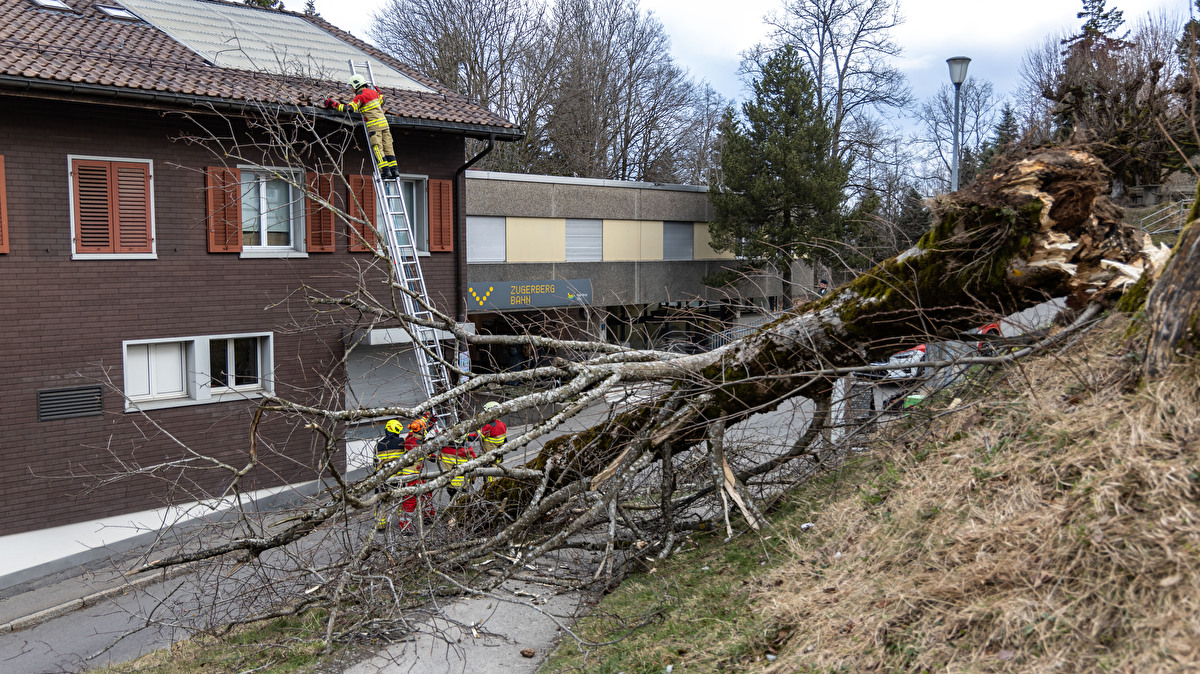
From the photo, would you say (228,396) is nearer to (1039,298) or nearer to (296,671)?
(296,671)

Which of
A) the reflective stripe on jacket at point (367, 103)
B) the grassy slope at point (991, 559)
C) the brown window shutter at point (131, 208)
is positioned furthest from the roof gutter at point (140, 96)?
the grassy slope at point (991, 559)

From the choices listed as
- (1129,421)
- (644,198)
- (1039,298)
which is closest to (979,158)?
(644,198)

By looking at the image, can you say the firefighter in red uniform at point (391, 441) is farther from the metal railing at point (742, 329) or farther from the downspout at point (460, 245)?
the downspout at point (460, 245)

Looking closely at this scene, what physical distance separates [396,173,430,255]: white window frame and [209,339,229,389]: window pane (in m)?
3.75

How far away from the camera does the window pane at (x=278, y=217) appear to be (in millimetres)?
13570

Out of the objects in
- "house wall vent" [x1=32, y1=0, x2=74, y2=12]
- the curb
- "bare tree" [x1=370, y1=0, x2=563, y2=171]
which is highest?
"bare tree" [x1=370, y1=0, x2=563, y2=171]

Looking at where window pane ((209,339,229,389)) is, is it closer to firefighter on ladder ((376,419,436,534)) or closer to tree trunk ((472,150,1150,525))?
firefighter on ladder ((376,419,436,534))

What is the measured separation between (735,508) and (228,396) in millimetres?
9265

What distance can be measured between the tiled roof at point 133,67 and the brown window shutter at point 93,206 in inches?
51.8

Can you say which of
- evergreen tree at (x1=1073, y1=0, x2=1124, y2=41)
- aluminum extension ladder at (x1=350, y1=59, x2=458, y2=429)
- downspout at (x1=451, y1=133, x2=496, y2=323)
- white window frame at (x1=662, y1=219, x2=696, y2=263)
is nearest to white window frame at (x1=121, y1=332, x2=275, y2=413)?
aluminum extension ladder at (x1=350, y1=59, x2=458, y2=429)

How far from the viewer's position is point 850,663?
157 inches

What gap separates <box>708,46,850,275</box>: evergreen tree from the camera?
78.2 feet

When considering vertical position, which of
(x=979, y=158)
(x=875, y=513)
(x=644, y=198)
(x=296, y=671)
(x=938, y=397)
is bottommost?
(x=296, y=671)

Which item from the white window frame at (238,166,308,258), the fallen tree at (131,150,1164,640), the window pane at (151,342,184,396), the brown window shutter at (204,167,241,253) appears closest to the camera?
the fallen tree at (131,150,1164,640)
